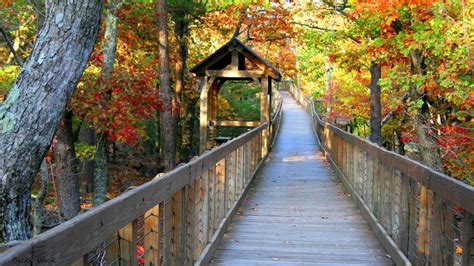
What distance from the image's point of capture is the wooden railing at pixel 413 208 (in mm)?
3830

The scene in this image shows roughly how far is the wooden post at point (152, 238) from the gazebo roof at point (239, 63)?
46.8 ft

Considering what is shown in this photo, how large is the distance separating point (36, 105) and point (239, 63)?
1387 cm

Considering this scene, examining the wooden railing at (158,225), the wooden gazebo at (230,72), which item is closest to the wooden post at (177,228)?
the wooden railing at (158,225)

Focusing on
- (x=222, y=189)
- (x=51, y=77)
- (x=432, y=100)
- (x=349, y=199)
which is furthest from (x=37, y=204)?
(x=432, y=100)

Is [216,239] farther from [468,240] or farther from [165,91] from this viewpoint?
[165,91]

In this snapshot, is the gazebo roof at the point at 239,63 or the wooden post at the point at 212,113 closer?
the gazebo roof at the point at 239,63

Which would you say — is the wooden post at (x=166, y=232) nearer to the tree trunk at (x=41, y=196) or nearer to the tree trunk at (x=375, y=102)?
the tree trunk at (x=41, y=196)

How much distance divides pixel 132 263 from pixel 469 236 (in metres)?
2.32

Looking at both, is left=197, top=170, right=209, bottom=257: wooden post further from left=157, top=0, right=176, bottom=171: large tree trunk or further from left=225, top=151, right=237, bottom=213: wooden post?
left=157, top=0, right=176, bottom=171: large tree trunk

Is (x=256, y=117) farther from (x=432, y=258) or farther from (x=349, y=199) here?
(x=432, y=258)

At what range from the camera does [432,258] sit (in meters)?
4.43

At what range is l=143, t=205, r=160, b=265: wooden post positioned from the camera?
12.3 feet

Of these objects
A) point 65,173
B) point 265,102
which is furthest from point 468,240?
point 265,102

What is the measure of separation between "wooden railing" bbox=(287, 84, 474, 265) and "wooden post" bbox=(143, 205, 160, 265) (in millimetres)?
2215
